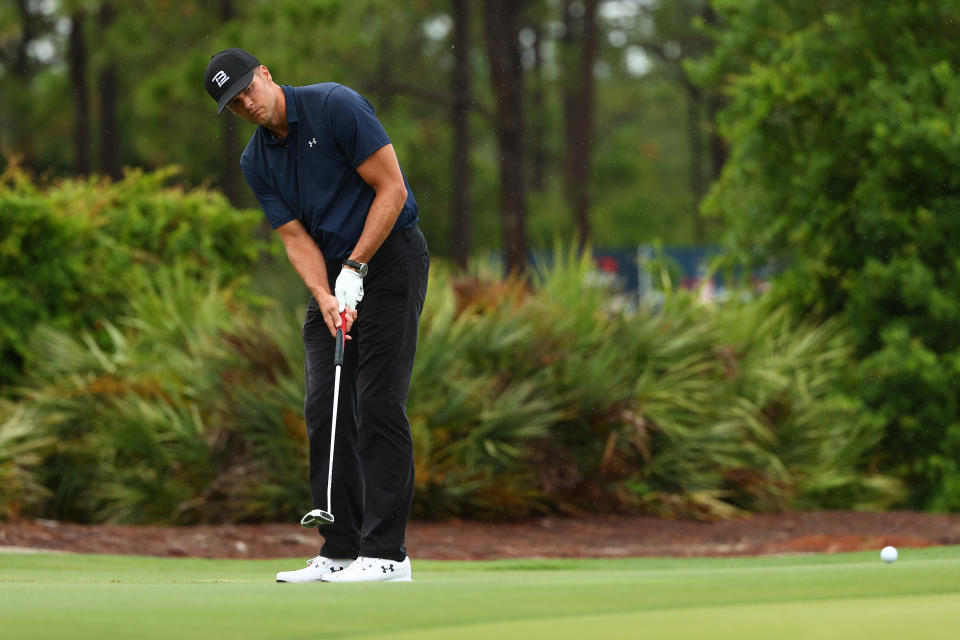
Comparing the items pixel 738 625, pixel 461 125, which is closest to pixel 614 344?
pixel 738 625

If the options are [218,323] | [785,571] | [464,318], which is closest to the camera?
[785,571]

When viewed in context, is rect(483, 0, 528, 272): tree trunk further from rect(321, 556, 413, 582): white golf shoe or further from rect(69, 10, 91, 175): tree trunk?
rect(321, 556, 413, 582): white golf shoe

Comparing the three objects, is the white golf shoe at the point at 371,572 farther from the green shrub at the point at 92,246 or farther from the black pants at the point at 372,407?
the green shrub at the point at 92,246

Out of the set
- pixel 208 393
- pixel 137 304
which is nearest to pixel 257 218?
pixel 137 304

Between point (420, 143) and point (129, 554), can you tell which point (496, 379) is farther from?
point (420, 143)

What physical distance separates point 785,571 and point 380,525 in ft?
4.69

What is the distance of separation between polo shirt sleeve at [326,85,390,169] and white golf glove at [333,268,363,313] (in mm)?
409

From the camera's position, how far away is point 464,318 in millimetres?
9664

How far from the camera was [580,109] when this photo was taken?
4350cm

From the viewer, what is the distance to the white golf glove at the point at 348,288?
203 inches

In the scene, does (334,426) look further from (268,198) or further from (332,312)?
(268,198)

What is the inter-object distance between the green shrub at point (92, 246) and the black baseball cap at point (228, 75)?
20.5 feet

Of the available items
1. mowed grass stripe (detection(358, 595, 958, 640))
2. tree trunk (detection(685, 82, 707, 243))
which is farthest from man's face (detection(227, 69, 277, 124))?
tree trunk (detection(685, 82, 707, 243))

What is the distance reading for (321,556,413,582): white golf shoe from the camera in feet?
16.6
